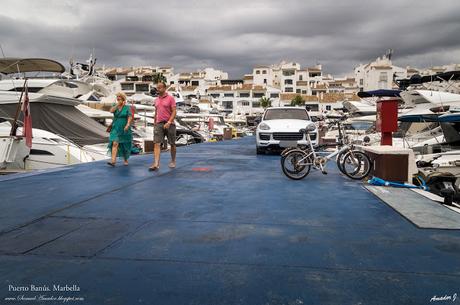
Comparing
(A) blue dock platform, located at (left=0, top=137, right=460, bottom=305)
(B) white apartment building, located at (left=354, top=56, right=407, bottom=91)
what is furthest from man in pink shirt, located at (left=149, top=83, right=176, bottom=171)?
(B) white apartment building, located at (left=354, top=56, right=407, bottom=91)

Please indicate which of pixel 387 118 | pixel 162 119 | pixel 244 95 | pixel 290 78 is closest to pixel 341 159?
pixel 387 118

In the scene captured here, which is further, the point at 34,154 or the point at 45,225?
the point at 34,154

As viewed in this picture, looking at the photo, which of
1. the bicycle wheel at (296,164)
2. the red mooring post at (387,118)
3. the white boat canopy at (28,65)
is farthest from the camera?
the white boat canopy at (28,65)

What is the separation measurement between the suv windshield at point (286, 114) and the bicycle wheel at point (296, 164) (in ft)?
18.8

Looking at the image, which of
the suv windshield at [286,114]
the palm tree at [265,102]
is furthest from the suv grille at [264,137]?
the palm tree at [265,102]

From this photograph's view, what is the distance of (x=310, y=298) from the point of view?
7.32ft

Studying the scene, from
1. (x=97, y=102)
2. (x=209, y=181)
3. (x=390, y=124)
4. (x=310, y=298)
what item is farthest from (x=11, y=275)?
(x=97, y=102)

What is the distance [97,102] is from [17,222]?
2884 cm

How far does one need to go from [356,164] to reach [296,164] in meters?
1.16

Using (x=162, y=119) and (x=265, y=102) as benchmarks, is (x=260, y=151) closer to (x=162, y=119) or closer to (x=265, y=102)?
(x=162, y=119)

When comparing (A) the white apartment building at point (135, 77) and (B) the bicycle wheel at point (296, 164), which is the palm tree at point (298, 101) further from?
(B) the bicycle wheel at point (296, 164)

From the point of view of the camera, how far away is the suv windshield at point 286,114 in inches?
501

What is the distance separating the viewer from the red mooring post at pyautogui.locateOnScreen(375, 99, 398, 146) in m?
7.39

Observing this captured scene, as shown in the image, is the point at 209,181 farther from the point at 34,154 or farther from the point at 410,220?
the point at 34,154
